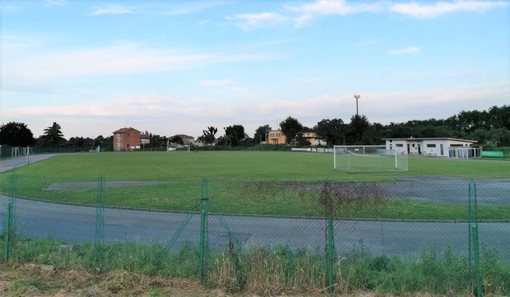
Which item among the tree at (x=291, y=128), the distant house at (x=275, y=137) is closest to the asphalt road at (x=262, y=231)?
the tree at (x=291, y=128)

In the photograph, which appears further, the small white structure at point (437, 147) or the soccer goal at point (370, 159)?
the small white structure at point (437, 147)

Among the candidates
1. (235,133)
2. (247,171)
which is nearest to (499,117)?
(235,133)

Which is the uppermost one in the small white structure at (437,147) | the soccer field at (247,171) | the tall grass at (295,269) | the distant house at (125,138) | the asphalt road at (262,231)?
the distant house at (125,138)

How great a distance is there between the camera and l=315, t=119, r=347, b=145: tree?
130 metres

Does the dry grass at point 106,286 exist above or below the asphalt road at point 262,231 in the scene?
above

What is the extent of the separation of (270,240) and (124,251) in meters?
4.18

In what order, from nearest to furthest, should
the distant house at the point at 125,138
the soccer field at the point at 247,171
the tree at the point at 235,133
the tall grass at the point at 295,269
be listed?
1. the tall grass at the point at 295,269
2. the soccer field at the point at 247,171
3. the distant house at the point at 125,138
4. the tree at the point at 235,133

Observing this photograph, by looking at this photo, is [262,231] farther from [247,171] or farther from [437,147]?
[437,147]

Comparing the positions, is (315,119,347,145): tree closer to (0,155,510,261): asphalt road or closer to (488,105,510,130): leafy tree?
(488,105,510,130): leafy tree

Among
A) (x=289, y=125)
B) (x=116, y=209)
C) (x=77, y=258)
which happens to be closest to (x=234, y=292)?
(x=77, y=258)

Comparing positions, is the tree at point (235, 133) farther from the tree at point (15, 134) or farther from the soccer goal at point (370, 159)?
the soccer goal at point (370, 159)

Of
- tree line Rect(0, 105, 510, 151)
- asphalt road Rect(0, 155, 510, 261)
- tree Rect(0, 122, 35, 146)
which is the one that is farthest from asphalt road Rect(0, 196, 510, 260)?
tree Rect(0, 122, 35, 146)

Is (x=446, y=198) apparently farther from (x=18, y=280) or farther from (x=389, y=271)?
(x=18, y=280)

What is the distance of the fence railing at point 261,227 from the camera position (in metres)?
7.49
